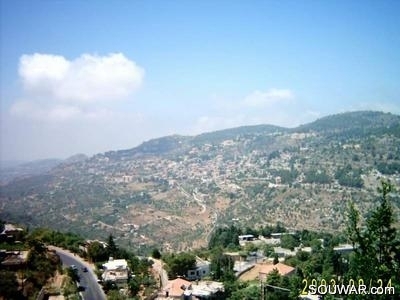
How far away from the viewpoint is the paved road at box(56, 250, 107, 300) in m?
24.3

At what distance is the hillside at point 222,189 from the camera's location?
7731 cm

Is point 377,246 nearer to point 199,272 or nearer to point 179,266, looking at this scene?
point 179,266

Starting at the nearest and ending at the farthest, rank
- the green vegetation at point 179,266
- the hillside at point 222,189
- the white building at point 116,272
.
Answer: the white building at point 116,272 < the green vegetation at point 179,266 < the hillside at point 222,189

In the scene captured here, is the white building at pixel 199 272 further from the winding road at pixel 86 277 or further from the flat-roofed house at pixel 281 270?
the winding road at pixel 86 277

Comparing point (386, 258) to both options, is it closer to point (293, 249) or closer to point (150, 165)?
point (293, 249)

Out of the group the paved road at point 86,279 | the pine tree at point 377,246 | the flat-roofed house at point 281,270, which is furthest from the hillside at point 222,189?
the pine tree at point 377,246

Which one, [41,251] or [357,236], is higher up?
[357,236]

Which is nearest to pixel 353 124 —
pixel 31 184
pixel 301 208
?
pixel 301 208

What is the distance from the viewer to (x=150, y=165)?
16888 centimetres

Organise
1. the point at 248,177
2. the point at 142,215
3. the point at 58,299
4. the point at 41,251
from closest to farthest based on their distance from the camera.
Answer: the point at 58,299
the point at 41,251
the point at 142,215
the point at 248,177

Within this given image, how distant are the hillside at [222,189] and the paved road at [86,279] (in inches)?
1437

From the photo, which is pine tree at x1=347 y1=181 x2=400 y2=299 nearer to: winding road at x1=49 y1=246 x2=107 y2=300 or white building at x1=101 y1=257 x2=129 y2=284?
winding road at x1=49 y1=246 x2=107 y2=300

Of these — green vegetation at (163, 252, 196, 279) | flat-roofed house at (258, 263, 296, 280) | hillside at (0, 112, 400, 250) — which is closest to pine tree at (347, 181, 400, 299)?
flat-roofed house at (258, 263, 296, 280)

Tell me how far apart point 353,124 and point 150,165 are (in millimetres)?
82324
